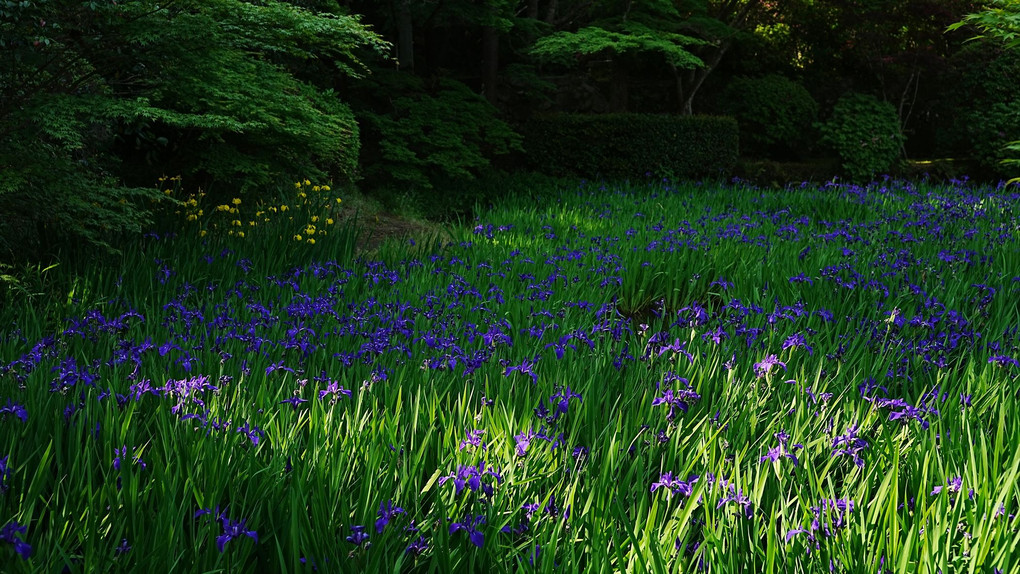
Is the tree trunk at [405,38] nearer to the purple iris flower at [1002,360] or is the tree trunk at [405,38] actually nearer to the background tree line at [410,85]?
the background tree line at [410,85]

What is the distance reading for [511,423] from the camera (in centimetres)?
221

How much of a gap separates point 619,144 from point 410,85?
3.16 m

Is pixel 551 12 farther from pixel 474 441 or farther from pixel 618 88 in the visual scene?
pixel 474 441

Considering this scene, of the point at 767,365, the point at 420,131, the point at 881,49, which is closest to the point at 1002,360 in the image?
the point at 767,365

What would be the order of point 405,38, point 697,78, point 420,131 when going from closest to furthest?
point 420,131 → point 405,38 → point 697,78

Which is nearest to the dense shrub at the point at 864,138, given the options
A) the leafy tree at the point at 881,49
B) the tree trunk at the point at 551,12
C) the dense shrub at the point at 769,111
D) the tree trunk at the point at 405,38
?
the dense shrub at the point at 769,111

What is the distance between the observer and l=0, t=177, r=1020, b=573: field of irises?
172cm

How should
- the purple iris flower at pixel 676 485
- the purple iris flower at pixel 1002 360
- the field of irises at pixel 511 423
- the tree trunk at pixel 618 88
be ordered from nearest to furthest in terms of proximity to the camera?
1. the field of irises at pixel 511 423
2. the purple iris flower at pixel 676 485
3. the purple iris flower at pixel 1002 360
4. the tree trunk at pixel 618 88

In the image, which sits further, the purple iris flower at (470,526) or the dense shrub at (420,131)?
the dense shrub at (420,131)

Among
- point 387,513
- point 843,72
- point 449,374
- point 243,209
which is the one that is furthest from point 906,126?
point 387,513

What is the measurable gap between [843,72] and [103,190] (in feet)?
45.1

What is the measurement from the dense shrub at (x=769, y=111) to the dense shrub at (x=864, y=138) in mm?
569

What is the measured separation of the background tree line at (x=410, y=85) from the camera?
4293mm

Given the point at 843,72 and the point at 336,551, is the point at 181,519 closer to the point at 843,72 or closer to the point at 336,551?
the point at 336,551
